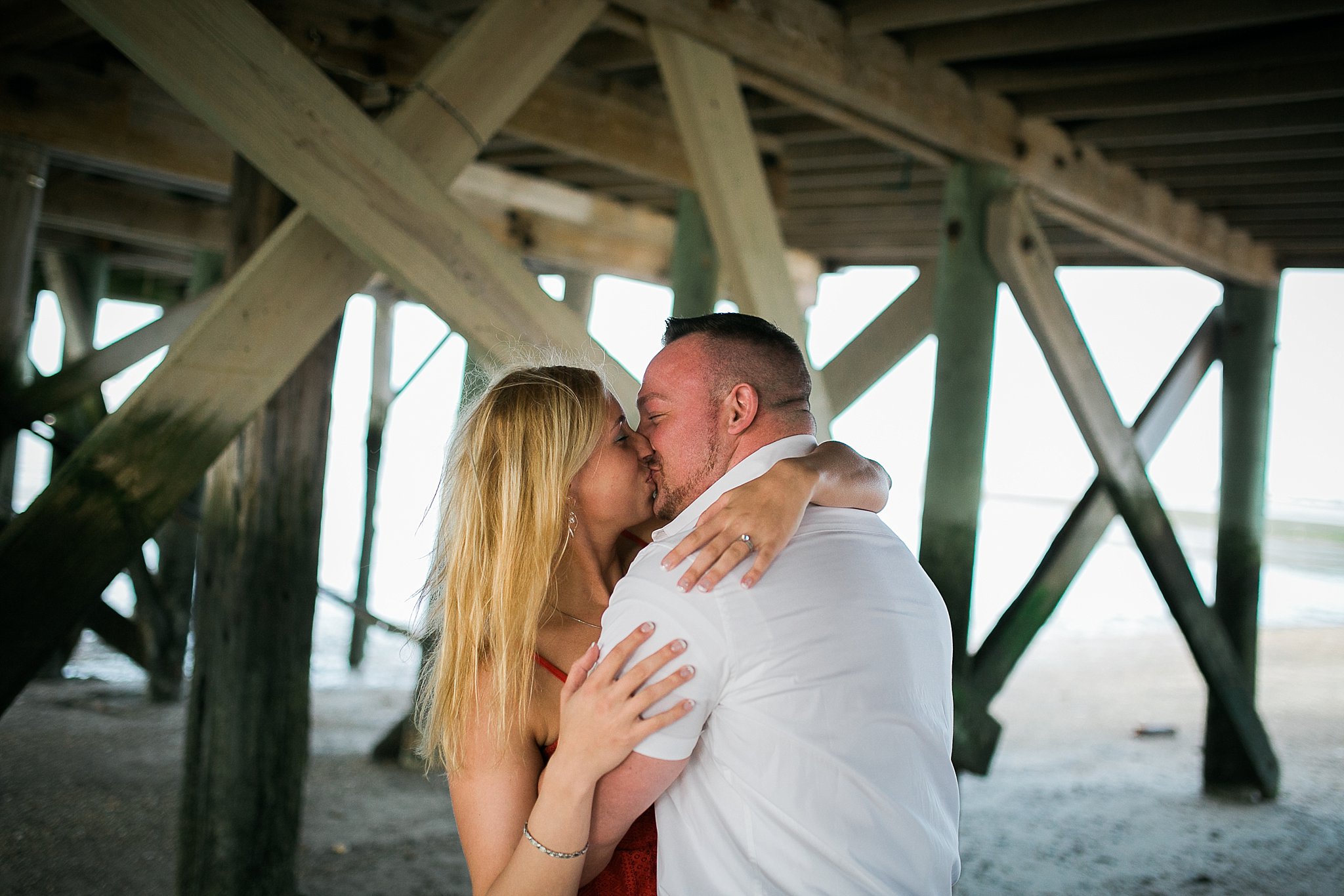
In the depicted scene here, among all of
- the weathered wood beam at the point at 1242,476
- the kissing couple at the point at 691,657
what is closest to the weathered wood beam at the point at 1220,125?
the weathered wood beam at the point at 1242,476

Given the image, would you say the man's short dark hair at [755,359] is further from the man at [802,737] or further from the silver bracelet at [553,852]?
the silver bracelet at [553,852]

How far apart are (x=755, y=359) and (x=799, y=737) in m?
0.76

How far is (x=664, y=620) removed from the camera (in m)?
1.53

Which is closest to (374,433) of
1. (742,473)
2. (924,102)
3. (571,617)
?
(924,102)

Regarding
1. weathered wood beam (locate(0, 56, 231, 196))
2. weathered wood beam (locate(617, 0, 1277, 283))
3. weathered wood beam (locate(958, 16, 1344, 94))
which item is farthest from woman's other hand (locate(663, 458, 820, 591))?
weathered wood beam (locate(0, 56, 231, 196))

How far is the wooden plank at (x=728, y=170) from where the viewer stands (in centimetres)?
303

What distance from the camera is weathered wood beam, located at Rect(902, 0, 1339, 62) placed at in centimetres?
339

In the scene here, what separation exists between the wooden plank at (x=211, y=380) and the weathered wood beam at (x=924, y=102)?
1.66ft

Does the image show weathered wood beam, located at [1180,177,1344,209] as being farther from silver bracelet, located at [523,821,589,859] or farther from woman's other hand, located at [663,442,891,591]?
silver bracelet, located at [523,821,589,859]

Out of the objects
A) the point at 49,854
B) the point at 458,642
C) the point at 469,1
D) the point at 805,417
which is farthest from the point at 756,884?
the point at 49,854

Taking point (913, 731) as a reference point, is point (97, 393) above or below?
above

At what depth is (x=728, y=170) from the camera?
120 inches

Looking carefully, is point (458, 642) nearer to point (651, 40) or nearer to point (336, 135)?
point (336, 135)

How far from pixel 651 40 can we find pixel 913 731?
86.0 inches
